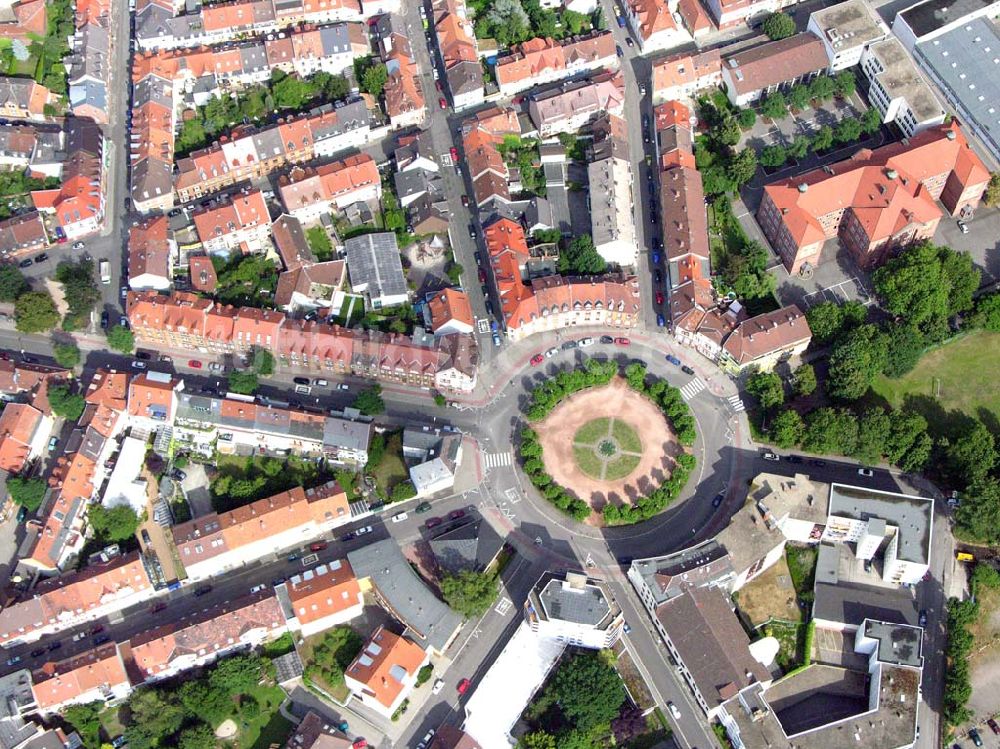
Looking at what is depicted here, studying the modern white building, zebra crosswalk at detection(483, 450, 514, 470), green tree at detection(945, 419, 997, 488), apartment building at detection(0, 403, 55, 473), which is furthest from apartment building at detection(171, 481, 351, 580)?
green tree at detection(945, 419, 997, 488)

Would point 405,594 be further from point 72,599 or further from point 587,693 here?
point 72,599

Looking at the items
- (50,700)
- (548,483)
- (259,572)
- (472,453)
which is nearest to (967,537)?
(548,483)

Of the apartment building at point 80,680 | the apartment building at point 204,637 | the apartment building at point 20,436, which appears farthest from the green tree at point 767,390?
the apartment building at point 20,436

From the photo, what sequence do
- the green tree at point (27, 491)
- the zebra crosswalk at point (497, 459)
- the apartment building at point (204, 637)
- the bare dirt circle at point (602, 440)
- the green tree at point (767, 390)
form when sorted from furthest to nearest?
the green tree at point (767, 390) → the zebra crosswalk at point (497, 459) → the bare dirt circle at point (602, 440) → the green tree at point (27, 491) → the apartment building at point (204, 637)

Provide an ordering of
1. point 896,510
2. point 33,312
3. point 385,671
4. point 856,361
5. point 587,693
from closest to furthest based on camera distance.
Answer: point 587,693
point 385,671
point 896,510
point 856,361
point 33,312

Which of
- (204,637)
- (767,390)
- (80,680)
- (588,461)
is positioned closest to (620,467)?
(588,461)

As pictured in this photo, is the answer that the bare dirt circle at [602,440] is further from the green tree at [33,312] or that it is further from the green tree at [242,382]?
the green tree at [33,312]

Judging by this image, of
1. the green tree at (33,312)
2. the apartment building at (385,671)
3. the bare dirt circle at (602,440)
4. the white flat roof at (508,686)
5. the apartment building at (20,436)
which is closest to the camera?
the white flat roof at (508,686)
